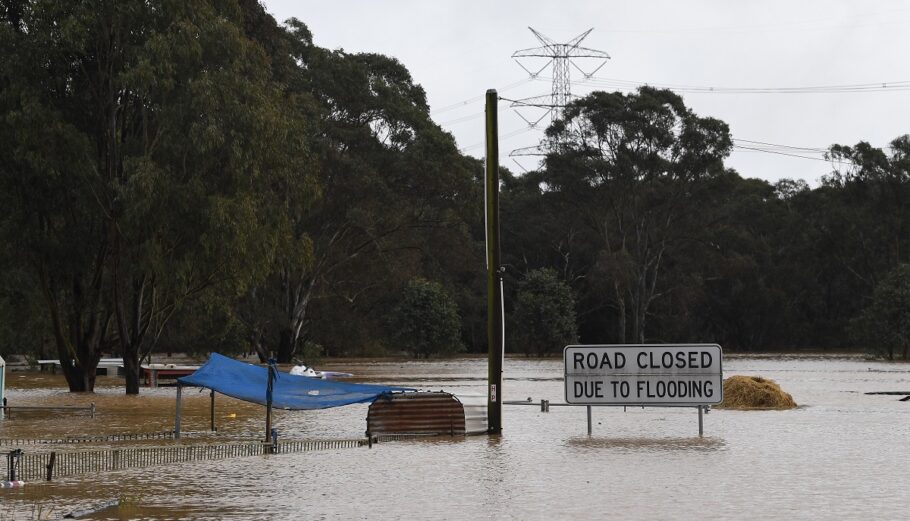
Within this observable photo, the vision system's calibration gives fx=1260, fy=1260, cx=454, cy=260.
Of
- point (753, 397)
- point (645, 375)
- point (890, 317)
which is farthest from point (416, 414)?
point (890, 317)

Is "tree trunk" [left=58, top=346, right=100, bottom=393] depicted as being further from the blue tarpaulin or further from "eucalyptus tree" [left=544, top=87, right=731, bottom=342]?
"eucalyptus tree" [left=544, top=87, right=731, bottom=342]

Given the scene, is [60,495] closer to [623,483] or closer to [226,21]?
[623,483]

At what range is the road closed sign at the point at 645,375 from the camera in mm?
22547

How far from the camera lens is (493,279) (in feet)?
76.5

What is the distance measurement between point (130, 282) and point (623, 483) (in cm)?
2896

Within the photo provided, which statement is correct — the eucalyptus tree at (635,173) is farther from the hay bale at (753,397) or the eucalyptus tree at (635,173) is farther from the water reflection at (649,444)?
the water reflection at (649,444)

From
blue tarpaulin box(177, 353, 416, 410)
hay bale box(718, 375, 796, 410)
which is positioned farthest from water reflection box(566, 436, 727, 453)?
hay bale box(718, 375, 796, 410)

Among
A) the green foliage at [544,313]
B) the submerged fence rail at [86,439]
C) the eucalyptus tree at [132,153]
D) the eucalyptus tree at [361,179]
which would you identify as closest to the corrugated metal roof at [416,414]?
the submerged fence rail at [86,439]

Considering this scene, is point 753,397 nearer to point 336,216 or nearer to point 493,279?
point 493,279

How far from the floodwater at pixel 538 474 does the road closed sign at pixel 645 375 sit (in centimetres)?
76

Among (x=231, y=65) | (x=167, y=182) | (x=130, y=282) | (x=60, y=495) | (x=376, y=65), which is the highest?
(x=376, y=65)

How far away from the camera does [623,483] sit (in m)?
15.5

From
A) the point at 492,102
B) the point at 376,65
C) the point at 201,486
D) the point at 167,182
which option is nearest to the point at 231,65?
the point at 167,182

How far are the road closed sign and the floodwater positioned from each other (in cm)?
76
